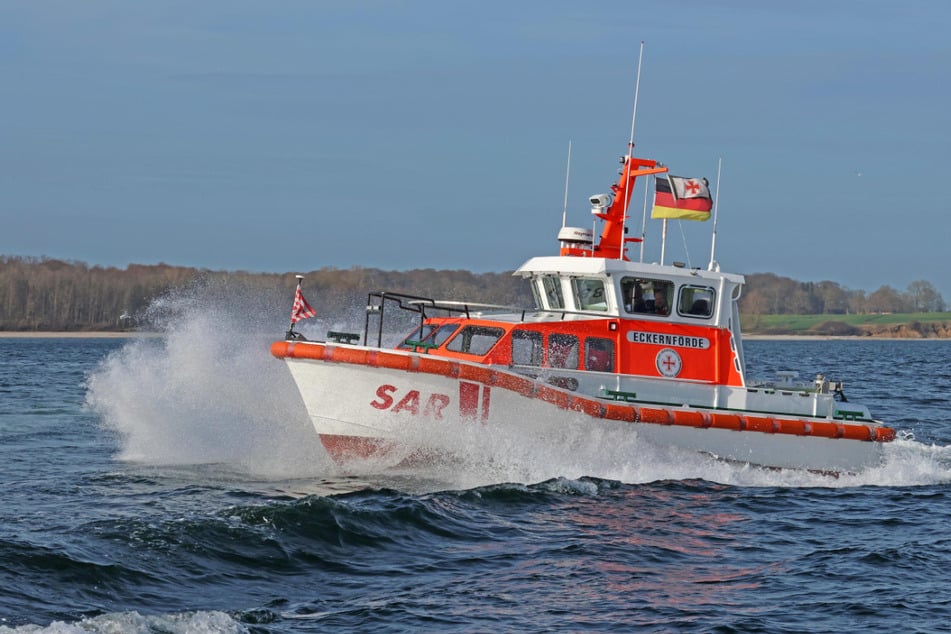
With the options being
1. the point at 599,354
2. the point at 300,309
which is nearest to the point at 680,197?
the point at 599,354

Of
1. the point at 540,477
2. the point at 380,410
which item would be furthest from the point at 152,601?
the point at 540,477

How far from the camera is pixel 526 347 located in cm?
1484

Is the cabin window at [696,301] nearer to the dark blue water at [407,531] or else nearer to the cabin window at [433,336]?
the dark blue water at [407,531]

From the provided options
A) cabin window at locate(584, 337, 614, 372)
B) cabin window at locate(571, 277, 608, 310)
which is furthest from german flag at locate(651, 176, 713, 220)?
cabin window at locate(584, 337, 614, 372)

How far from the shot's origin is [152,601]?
28.9 ft

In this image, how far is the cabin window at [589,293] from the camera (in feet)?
50.6

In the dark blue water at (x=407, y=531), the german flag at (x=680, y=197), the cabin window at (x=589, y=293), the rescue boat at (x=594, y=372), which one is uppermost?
the german flag at (x=680, y=197)

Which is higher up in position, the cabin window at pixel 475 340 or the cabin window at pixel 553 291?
the cabin window at pixel 553 291

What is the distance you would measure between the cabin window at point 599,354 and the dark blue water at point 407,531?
1082mm

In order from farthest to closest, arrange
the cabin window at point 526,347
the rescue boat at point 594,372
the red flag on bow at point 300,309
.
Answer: the cabin window at point 526,347, the red flag on bow at point 300,309, the rescue boat at point 594,372

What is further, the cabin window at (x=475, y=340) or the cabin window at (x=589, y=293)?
the cabin window at (x=589, y=293)

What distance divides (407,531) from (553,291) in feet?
17.3

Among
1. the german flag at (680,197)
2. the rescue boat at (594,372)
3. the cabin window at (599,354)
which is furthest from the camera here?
the german flag at (680,197)

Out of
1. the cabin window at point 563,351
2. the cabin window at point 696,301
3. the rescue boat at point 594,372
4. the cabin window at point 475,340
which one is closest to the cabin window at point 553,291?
the rescue boat at point 594,372
